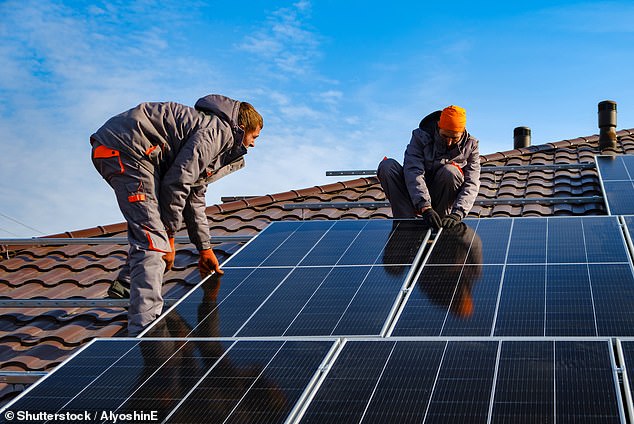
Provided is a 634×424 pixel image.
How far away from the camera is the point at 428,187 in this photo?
8.70 meters

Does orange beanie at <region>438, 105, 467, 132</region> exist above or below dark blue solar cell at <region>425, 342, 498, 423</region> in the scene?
above

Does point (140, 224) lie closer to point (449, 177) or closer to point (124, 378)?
point (124, 378)

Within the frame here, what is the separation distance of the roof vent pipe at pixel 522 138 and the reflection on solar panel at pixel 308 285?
8674 mm

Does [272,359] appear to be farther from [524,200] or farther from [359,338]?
[524,200]

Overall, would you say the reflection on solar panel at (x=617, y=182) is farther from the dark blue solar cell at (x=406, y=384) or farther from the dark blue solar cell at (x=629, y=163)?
the dark blue solar cell at (x=406, y=384)

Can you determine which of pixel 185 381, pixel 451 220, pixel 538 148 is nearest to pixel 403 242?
pixel 451 220

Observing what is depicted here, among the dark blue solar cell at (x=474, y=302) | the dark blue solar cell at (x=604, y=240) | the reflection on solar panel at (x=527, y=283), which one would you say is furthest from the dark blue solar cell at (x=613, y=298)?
the dark blue solar cell at (x=474, y=302)

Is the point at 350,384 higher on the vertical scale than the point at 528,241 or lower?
lower

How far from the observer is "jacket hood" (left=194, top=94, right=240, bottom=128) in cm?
690

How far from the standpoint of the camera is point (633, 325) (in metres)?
5.20

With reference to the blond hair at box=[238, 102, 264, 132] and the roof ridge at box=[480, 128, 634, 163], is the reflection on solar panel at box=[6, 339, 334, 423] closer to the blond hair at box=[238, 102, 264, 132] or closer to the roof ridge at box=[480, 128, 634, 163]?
the blond hair at box=[238, 102, 264, 132]

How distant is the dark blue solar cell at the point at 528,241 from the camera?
6.65m

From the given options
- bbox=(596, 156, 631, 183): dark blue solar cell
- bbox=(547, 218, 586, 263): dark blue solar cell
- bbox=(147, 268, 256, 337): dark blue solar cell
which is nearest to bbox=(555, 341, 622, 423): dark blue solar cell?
bbox=(547, 218, 586, 263): dark blue solar cell

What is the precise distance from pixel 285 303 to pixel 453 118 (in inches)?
115
